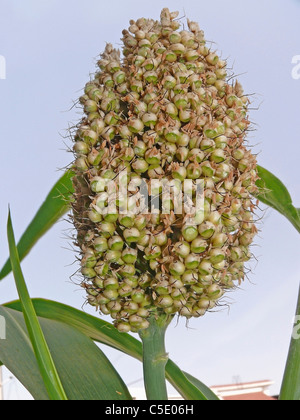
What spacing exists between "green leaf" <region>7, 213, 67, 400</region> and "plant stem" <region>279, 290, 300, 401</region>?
0.98ft

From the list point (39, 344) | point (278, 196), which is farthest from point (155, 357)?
point (278, 196)

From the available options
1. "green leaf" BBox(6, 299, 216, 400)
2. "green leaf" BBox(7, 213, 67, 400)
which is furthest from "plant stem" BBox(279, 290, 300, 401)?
"green leaf" BBox(7, 213, 67, 400)

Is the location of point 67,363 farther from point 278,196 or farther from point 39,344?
point 278,196

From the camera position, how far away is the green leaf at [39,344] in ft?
1.67

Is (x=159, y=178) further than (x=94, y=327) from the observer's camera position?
No

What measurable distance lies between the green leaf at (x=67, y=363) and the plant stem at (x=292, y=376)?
201mm

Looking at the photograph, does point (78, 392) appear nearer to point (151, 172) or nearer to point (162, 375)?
point (162, 375)

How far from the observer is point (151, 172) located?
1.73ft

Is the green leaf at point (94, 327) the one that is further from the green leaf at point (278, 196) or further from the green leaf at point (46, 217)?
the green leaf at point (278, 196)

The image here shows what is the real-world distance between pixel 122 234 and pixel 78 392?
0.76 ft

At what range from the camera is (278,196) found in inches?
28.4

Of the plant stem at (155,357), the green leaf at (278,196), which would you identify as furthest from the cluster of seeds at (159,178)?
the green leaf at (278,196)

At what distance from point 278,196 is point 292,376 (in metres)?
0.24

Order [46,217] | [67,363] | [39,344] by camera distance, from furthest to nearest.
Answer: [46,217]
[67,363]
[39,344]
